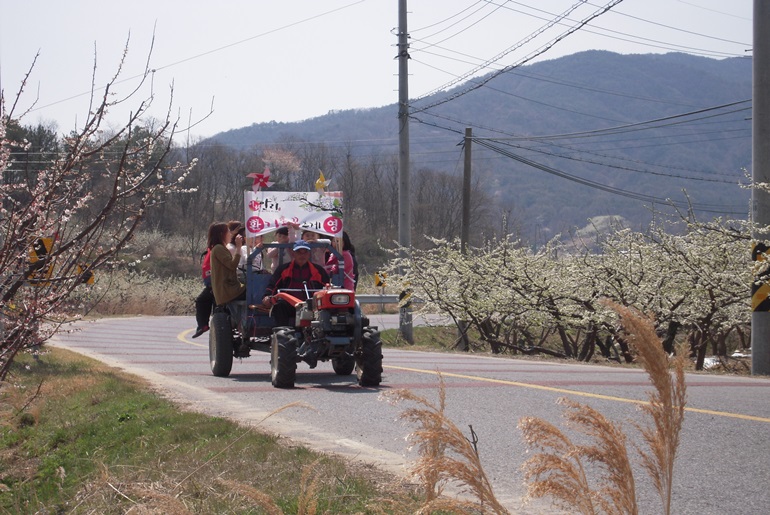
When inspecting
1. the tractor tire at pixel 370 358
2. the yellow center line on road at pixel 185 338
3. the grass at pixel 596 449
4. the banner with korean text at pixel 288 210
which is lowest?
the yellow center line on road at pixel 185 338

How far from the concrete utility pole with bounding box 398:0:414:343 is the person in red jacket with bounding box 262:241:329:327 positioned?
13.2m

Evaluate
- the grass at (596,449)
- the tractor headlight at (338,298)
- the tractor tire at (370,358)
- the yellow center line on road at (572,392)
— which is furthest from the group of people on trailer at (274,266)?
the grass at (596,449)

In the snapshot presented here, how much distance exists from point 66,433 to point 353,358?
3654mm

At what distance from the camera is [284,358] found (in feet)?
36.8

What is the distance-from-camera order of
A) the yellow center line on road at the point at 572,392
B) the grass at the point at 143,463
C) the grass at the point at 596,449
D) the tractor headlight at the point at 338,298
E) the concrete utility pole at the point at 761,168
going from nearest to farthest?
the grass at the point at 596,449
the grass at the point at 143,463
the yellow center line on road at the point at 572,392
the tractor headlight at the point at 338,298
the concrete utility pole at the point at 761,168

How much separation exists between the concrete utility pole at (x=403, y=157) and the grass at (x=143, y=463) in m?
14.5

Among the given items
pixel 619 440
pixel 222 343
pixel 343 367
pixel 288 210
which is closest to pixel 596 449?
pixel 619 440

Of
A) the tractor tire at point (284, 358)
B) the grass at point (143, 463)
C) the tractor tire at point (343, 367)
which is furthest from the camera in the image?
the tractor tire at point (343, 367)

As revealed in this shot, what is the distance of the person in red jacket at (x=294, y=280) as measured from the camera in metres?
12.4

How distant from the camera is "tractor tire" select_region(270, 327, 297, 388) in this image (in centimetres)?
1121

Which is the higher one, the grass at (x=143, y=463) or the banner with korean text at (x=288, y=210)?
the banner with korean text at (x=288, y=210)

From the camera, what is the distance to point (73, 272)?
4.96 metres

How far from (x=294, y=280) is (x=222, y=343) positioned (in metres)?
1.31

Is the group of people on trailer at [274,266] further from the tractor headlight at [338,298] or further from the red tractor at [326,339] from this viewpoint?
the tractor headlight at [338,298]
